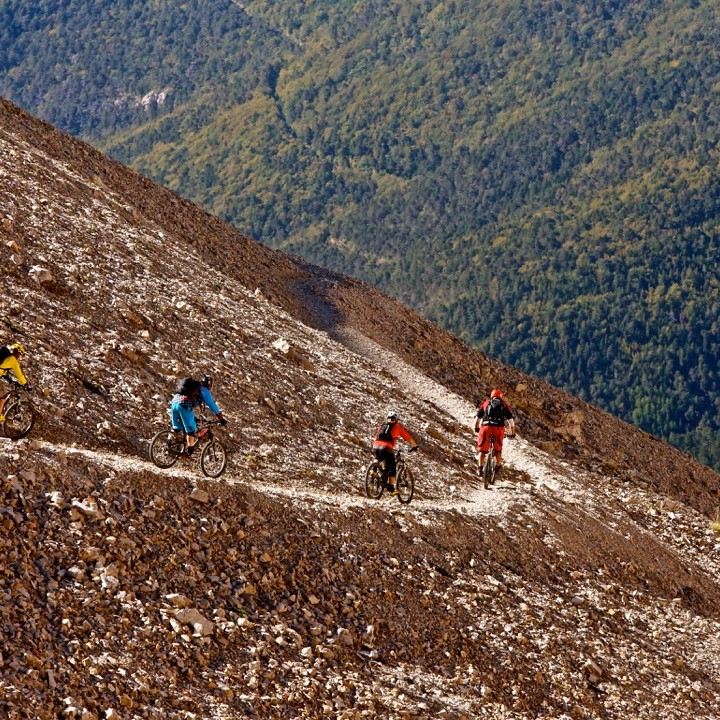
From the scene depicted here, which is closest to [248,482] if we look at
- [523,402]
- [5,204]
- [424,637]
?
[424,637]

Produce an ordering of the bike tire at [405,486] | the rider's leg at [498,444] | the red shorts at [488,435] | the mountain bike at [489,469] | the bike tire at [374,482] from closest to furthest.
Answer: the bike tire at [374,482], the bike tire at [405,486], the red shorts at [488,435], the rider's leg at [498,444], the mountain bike at [489,469]

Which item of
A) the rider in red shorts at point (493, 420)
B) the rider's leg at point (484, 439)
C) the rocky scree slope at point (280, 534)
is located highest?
the rider in red shorts at point (493, 420)

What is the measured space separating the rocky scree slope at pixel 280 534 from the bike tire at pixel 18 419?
0.27m

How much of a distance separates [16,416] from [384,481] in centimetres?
901

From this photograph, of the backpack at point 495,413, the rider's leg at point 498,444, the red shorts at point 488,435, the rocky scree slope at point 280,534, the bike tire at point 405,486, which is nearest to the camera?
the rocky scree slope at point 280,534

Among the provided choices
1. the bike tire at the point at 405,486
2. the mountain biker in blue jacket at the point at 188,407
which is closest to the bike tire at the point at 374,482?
the bike tire at the point at 405,486

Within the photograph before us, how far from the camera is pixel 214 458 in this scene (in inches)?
906

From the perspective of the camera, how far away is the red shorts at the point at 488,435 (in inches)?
1200

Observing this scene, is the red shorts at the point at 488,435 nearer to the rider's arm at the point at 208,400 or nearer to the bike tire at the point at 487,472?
the bike tire at the point at 487,472

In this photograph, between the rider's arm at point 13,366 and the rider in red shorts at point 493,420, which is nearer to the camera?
the rider's arm at point 13,366

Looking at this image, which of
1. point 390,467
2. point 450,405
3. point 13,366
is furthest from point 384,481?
point 450,405

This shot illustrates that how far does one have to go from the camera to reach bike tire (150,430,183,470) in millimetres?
22594

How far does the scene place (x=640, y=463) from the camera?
147 feet

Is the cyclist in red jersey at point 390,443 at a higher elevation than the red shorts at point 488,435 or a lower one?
lower
